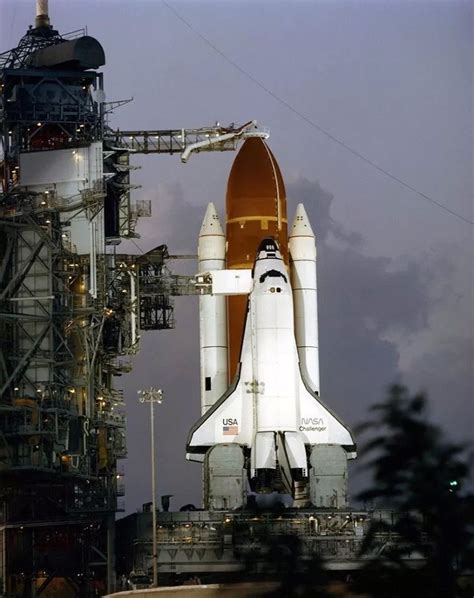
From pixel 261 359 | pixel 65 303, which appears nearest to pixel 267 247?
pixel 261 359

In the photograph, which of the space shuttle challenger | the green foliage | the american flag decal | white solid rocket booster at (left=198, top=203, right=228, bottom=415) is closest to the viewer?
the green foliage

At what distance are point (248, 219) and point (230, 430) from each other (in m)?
10.4

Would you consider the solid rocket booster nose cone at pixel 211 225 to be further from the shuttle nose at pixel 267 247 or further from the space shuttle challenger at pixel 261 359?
the shuttle nose at pixel 267 247

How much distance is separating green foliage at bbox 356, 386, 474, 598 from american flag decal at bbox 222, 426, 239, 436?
43.3 metres

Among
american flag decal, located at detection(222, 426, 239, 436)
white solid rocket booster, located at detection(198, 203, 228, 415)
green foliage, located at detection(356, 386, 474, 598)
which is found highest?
white solid rocket booster, located at detection(198, 203, 228, 415)

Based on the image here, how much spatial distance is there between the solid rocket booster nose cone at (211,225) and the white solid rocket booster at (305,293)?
3.43 metres

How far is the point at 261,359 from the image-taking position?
230 ft

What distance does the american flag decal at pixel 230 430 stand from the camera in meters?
70.8

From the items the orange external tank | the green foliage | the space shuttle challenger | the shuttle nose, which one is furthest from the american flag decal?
the green foliage

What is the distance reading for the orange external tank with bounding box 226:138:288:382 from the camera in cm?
7462

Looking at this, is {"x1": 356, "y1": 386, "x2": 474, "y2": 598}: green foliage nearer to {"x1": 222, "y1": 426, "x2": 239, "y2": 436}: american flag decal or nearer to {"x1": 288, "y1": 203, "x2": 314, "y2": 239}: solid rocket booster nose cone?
{"x1": 222, "y1": 426, "x2": 239, "y2": 436}: american flag decal

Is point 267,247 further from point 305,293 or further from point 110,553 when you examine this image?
point 110,553

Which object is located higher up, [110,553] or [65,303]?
[65,303]

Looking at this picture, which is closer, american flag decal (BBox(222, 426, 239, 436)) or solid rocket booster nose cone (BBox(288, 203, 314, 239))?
american flag decal (BBox(222, 426, 239, 436))
